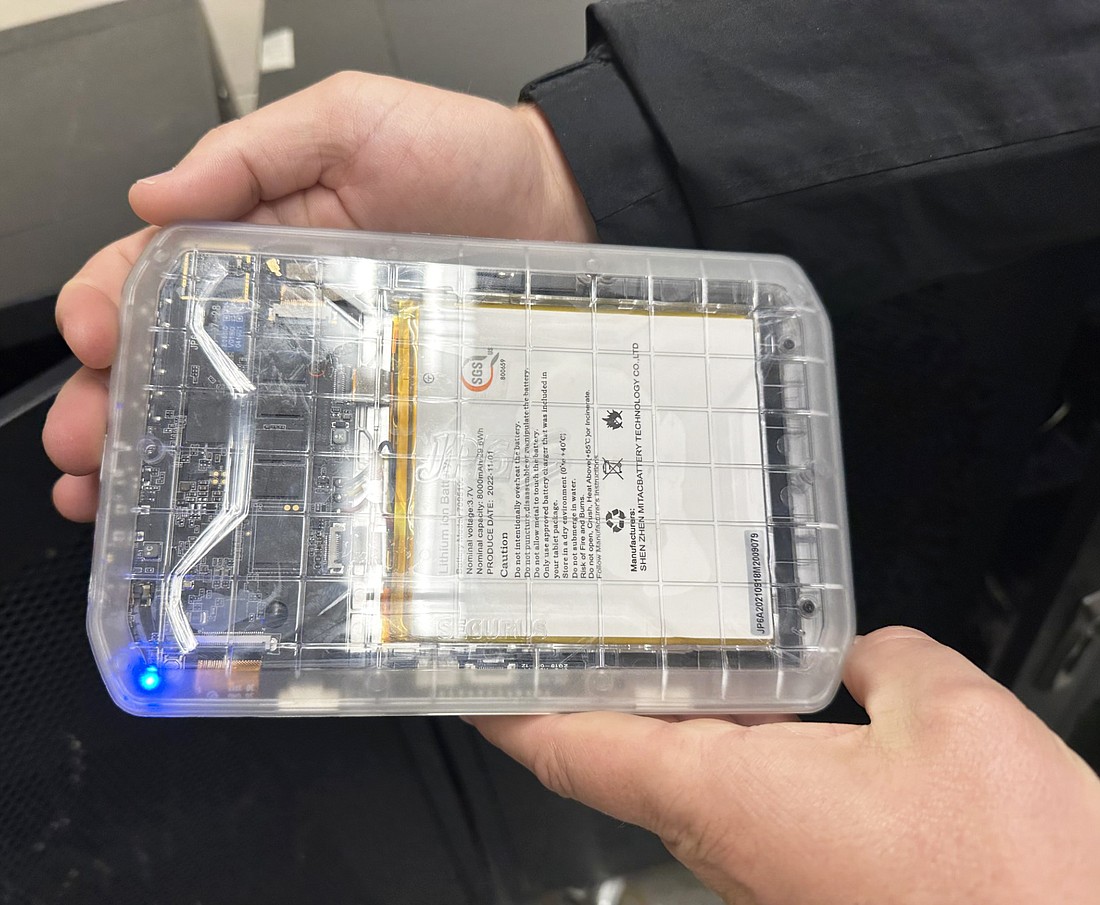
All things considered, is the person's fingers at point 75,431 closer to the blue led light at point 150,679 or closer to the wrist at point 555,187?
the blue led light at point 150,679

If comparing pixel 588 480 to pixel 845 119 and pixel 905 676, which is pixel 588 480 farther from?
pixel 845 119

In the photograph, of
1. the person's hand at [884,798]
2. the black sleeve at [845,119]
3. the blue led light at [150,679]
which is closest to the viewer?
the person's hand at [884,798]

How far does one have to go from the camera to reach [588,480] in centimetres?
58

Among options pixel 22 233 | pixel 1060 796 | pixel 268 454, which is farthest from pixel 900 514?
pixel 22 233

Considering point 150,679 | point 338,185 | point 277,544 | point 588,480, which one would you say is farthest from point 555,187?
point 150,679

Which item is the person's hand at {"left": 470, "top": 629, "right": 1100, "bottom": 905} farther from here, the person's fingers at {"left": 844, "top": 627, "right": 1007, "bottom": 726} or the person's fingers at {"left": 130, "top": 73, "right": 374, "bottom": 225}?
the person's fingers at {"left": 130, "top": 73, "right": 374, "bottom": 225}

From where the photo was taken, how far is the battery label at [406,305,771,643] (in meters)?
0.56

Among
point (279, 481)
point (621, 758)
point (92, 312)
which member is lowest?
point (621, 758)

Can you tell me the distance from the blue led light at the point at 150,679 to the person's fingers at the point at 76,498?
0.42ft

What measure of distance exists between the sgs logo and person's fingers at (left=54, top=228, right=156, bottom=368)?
269 mm

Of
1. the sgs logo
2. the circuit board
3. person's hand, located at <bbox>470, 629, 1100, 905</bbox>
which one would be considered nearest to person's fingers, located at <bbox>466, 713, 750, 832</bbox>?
person's hand, located at <bbox>470, 629, 1100, 905</bbox>

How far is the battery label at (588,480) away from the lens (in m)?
0.56

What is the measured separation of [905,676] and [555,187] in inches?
20.9

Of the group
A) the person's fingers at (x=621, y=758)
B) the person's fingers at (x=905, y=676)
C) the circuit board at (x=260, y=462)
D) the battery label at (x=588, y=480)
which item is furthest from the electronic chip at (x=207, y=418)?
the person's fingers at (x=905, y=676)
